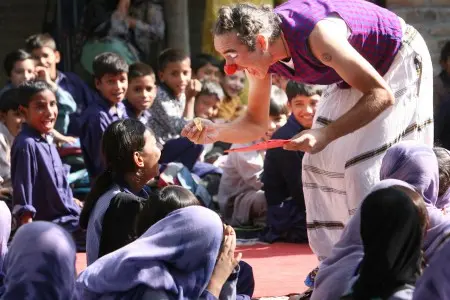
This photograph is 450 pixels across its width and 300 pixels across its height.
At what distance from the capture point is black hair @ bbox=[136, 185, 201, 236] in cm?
386

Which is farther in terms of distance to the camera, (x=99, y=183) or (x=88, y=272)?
(x=99, y=183)

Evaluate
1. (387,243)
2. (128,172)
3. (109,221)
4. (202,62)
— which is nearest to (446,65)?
(202,62)

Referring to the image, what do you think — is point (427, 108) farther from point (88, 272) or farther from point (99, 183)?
point (88, 272)

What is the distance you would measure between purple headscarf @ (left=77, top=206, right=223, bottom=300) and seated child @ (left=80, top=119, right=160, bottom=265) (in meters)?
0.80

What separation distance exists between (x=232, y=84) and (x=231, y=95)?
4.0 inches

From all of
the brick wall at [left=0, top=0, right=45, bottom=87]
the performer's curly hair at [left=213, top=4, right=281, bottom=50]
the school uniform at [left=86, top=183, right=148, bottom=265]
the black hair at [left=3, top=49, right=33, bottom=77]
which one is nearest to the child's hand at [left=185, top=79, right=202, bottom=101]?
the black hair at [left=3, top=49, right=33, bottom=77]

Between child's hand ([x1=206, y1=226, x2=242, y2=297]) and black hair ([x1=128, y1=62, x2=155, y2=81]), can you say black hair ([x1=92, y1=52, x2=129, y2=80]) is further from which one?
child's hand ([x1=206, y1=226, x2=242, y2=297])

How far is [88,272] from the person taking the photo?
3664mm

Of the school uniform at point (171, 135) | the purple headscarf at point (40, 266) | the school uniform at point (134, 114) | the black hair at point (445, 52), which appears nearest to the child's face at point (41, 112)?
the school uniform at point (134, 114)

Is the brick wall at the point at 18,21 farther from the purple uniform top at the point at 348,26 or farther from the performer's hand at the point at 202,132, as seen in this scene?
the purple uniform top at the point at 348,26

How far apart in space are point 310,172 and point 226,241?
1.37 metres

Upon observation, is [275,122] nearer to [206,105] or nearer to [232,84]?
[206,105]

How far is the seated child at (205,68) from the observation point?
9328 millimetres

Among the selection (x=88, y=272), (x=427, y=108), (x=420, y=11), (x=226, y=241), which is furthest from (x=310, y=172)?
(x=420, y=11)
